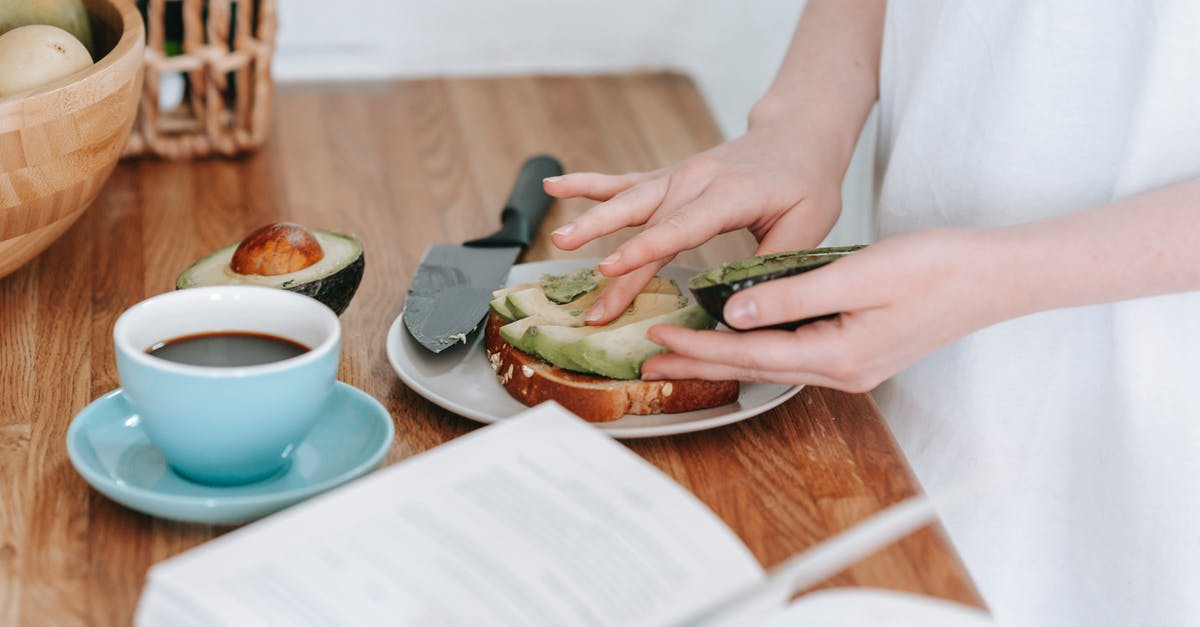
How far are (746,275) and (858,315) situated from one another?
8 cm

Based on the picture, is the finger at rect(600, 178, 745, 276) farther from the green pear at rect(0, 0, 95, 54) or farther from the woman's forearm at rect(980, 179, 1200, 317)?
the green pear at rect(0, 0, 95, 54)

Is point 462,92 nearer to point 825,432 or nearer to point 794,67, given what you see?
point 794,67

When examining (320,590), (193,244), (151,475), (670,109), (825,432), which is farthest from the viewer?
(670,109)

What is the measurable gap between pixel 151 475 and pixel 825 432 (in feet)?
1.62

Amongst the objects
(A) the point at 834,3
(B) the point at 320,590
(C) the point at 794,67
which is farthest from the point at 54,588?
(A) the point at 834,3

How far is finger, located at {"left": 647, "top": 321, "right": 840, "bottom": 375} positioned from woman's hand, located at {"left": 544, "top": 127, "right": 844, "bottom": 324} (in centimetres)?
11

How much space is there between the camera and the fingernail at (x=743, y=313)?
82 centimetres

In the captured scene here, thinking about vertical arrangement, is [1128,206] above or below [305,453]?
above

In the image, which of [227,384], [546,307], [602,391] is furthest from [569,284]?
[227,384]

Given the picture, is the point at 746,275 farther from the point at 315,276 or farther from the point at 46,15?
the point at 46,15

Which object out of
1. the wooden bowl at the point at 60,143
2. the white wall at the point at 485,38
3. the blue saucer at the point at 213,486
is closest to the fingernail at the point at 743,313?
the blue saucer at the point at 213,486

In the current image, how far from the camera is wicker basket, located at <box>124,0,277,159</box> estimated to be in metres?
1.35

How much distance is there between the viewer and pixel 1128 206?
87 cm

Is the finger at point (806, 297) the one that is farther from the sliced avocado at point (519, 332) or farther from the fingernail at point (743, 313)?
the sliced avocado at point (519, 332)
